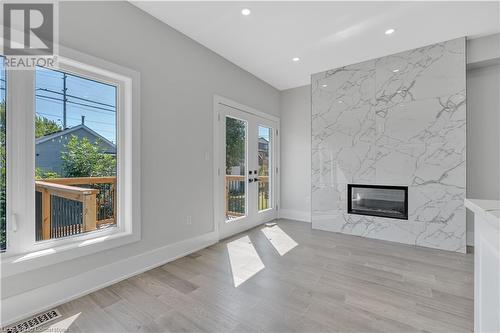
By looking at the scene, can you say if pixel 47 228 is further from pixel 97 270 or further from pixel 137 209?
pixel 137 209

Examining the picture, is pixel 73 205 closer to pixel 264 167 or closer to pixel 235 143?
pixel 235 143

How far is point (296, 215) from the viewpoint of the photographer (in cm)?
491

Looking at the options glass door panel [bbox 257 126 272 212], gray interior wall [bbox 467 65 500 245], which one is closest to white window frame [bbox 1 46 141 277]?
glass door panel [bbox 257 126 272 212]

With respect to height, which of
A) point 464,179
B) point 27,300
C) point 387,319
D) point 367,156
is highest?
point 367,156

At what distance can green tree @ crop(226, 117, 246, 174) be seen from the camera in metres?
3.79

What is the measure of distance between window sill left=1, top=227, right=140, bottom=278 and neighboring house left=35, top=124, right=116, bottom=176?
668 millimetres

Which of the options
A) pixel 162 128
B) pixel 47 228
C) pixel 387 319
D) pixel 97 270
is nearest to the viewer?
pixel 387 319

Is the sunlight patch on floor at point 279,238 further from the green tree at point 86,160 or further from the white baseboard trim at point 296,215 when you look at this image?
the green tree at point 86,160

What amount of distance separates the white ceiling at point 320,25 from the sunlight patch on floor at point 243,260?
2.87 metres

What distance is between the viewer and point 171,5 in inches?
95.7

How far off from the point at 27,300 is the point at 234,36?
3.38 meters

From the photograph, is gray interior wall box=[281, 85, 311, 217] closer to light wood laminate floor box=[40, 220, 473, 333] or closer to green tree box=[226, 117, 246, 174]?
green tree box=[226, 117, 246, 174]

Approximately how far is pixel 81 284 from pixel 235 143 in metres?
2.69

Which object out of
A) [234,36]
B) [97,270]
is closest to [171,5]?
[234,36]
